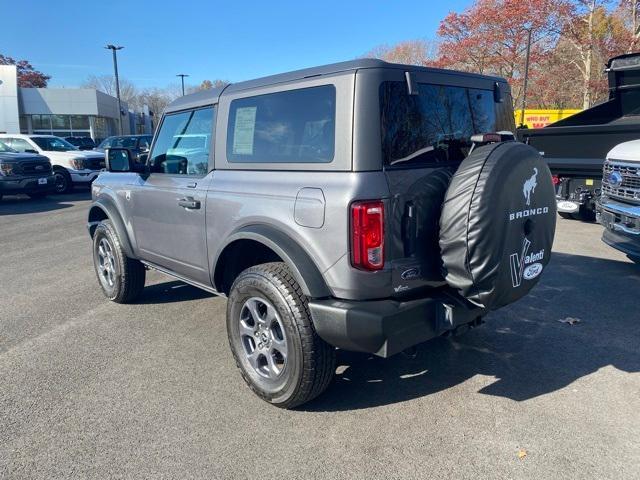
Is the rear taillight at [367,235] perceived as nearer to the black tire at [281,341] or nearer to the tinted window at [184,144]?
the black tire at [281,341]

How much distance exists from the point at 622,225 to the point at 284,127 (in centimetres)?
423

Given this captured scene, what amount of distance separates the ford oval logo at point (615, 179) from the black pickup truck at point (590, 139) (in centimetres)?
195

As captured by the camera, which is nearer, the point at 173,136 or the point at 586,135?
the point at 173,136

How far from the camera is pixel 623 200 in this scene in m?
5.46

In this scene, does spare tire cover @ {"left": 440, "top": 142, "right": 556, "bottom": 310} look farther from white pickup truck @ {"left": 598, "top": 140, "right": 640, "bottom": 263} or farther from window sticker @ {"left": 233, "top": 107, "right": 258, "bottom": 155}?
white pickup truck @ {"left": 598, "top": 140, "right": 640, "bottom": 263}

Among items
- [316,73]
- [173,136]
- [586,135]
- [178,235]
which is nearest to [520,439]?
[316,73]

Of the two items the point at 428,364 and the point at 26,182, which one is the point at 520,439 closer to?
the point at 428,364

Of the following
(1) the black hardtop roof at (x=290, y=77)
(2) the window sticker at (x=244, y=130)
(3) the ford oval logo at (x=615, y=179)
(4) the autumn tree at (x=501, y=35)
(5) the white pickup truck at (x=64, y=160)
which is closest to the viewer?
(1) the black hardtop roof at (x=290, y=77)

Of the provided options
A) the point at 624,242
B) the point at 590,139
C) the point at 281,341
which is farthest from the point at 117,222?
the point at 590,139

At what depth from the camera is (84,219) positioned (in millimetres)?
11172

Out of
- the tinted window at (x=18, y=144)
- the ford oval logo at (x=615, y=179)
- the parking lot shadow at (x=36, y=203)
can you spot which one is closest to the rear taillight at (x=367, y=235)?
the ford oval logo at (x=615, y=179)

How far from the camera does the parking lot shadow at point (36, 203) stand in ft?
41.9

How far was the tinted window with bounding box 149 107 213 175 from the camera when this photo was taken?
3.89 metres

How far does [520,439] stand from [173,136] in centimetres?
356
